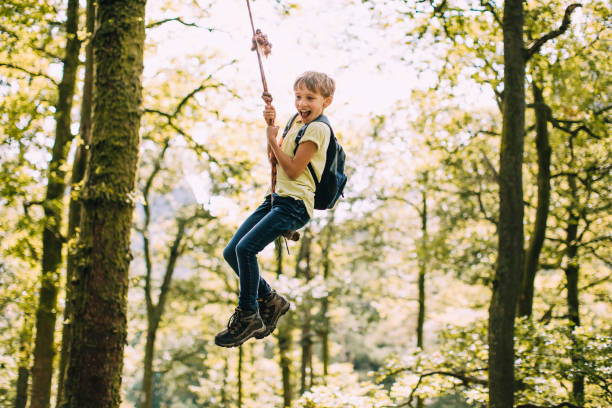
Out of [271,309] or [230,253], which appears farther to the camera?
[271,309]

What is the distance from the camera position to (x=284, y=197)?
3535 millimetres

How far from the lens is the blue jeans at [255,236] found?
3.46m

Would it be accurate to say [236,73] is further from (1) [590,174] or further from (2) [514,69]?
(1) [590,174]

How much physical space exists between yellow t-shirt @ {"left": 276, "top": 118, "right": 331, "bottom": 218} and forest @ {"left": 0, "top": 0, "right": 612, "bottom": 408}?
495 millimetres

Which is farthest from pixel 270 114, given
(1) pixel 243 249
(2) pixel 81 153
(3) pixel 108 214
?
(2) pixel 81 153

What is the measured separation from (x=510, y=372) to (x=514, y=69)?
412 cm

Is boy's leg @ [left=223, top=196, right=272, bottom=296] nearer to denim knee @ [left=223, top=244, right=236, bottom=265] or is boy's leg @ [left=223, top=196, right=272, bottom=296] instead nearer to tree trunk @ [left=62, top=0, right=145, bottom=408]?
denim knee @ [left=223, top=244, right=236, bottom=265]

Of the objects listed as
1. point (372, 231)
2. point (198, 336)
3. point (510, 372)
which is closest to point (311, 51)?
point (510, 372)

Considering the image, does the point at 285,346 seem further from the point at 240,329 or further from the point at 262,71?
the point at 262,71

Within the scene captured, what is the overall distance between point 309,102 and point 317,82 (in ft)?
0.47

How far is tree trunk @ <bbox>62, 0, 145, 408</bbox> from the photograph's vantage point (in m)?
3.87

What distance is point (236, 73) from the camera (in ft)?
41.2

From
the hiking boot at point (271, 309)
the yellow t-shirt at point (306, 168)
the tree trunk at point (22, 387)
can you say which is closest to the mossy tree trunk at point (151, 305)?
the tree trunk at point (22, 387)

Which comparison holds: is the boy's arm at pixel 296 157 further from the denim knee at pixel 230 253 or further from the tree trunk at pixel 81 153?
the tree trunk at pixel 81 153
